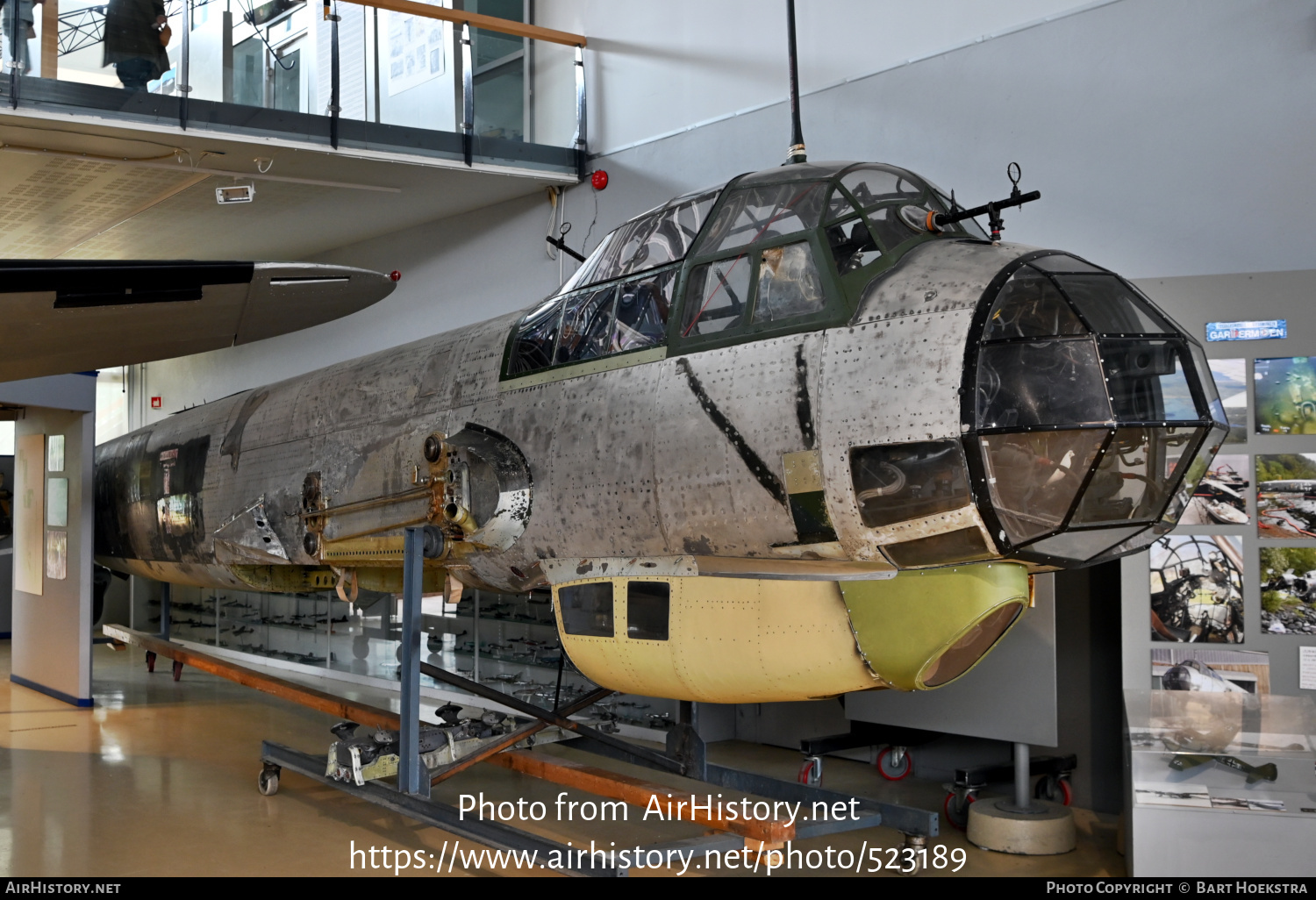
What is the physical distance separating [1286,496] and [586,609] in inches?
145

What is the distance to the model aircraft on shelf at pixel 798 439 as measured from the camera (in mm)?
3469

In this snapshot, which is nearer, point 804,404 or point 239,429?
point 804,404

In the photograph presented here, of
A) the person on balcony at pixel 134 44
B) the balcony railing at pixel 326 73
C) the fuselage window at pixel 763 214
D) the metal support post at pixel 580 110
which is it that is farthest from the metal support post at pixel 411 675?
the metal support post at pixel 580 110

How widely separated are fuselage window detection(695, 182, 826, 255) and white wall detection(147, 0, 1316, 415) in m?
2.80

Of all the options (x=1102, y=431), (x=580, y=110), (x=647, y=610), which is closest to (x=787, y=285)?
(x=1102, y=431)

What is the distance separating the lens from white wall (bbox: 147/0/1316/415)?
5.64m

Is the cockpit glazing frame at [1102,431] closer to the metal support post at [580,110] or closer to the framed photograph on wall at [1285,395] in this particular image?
the framed photograph on wall at [1285,395]

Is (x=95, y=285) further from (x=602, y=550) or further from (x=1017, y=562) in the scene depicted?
(x=1017, y=562)

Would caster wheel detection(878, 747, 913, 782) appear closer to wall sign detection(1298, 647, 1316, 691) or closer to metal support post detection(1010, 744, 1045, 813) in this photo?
metal support post detection(1010, 744, 1045, 813)

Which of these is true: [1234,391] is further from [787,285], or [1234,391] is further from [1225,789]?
[787,285]

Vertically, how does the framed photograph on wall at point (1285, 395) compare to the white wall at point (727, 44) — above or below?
below

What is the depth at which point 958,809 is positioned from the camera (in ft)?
19.5

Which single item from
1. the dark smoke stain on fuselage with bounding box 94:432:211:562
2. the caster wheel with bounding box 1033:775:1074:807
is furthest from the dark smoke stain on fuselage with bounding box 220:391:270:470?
the caster wheel with bounding box 1033:775:1074:807

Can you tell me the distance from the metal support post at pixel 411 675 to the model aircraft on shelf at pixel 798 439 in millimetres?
131
